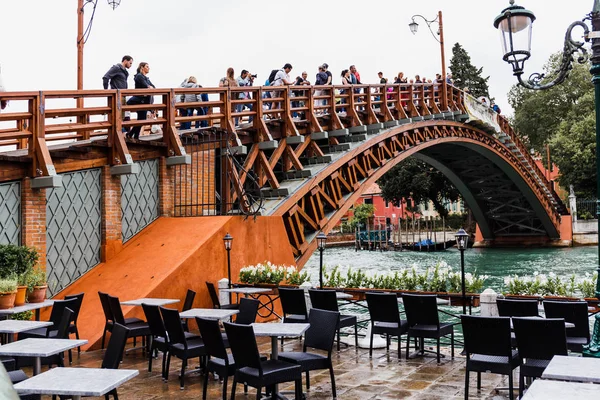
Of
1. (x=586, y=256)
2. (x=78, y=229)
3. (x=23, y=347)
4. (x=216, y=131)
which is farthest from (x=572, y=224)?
(x=23, y=347)

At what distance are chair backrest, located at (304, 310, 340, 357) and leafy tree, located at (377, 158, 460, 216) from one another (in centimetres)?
4193

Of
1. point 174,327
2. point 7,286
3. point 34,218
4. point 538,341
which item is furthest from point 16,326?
point 538,341

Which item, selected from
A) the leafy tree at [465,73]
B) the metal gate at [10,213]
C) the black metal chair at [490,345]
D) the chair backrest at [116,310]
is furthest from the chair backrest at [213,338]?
the leafy tree at [465,73]

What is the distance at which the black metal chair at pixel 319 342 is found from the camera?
572 centimetres

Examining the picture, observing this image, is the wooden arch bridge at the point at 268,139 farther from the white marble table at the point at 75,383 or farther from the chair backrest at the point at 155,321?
the white marble table at the point at 75,383

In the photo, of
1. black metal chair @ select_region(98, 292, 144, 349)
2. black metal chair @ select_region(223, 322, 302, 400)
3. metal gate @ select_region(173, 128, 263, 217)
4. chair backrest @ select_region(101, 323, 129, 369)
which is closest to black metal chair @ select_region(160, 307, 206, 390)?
black metal chair @ select_region(223, 322, 302, 400)

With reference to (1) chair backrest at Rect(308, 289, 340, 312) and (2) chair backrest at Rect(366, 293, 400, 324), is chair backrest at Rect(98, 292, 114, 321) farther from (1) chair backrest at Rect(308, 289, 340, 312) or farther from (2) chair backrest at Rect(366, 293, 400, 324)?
(2) chair backrest at Rect(366, 293, 400, 324)

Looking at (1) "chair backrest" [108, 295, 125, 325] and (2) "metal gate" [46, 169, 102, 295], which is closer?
(1) "chair backrest" [108, 295, 125, 325]

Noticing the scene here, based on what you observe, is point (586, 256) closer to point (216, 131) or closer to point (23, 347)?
point (216, 131)

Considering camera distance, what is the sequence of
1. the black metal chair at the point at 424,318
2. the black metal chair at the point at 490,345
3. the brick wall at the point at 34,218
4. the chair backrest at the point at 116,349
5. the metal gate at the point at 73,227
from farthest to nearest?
the metal gate at the point at 73,227, the brick wall at the point at 34,218, the black metal chair at the point at 424,318, the black metal chair at the point at 490,345, the chair backrest at the point at 116,349

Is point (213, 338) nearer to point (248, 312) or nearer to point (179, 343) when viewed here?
point (179, 343)

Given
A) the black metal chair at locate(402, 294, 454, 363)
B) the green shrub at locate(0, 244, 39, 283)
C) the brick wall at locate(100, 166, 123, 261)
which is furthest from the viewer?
the brick wall at locate(100, 166, 123, 261)

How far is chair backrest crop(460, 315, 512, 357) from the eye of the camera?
18.5ft

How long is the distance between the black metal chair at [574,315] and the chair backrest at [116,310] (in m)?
5.03
